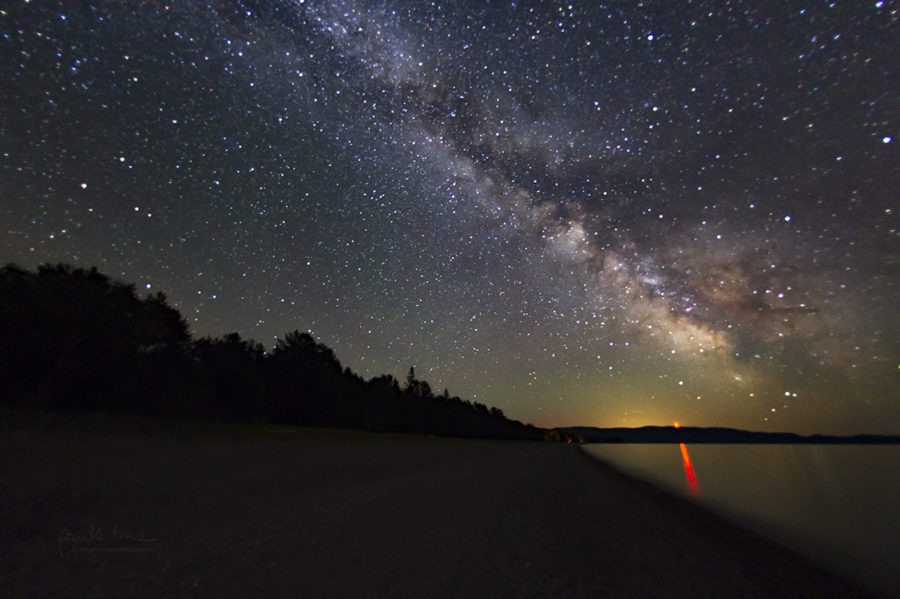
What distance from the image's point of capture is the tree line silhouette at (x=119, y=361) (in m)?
20.7

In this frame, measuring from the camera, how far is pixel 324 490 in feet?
39.6

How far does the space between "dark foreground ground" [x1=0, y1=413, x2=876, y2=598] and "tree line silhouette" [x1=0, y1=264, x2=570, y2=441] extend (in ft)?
27.7

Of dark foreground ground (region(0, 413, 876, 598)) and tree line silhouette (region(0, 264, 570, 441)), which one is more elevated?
tree line silhouette (region(0, 264, 570, 441))

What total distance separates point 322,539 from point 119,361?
2505cm

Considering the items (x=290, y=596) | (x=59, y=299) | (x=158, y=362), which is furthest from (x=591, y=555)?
(x=158, y=362)

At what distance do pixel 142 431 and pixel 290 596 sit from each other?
19572 millimetres

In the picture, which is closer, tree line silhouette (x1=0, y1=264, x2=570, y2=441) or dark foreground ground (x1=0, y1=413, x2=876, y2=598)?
dark foreground ground (x1=0, y1=413, x2=876, y2=598)

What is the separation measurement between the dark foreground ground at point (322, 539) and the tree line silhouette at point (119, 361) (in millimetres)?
8454

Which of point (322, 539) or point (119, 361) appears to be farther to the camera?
point (119, 361)

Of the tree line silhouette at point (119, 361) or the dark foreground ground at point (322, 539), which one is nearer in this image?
the dark foreground ground at point (322, 539)

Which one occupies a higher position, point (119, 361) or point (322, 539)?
point (119, 361)

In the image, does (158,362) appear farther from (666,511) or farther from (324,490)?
(666,511)

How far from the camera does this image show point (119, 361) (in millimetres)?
24844

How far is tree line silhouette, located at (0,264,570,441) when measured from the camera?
20.7m
